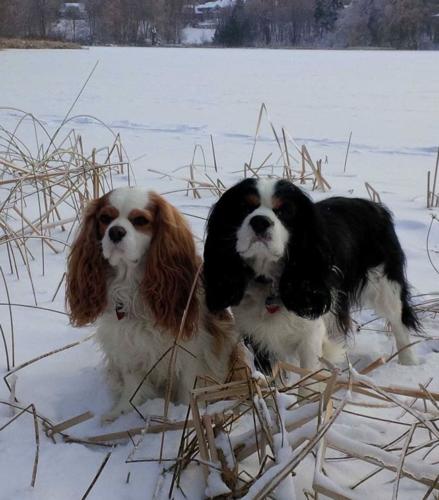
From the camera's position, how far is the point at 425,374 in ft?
8.54

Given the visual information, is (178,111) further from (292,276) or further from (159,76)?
(292,276)

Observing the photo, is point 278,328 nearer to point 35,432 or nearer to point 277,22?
A: point 35,432

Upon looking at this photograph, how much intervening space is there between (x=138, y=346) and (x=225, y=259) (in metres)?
0.45

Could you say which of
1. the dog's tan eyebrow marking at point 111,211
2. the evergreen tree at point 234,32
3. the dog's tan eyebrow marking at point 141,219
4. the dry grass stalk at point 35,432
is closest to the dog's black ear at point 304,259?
the dog's tan eyebrow marking at point 141,219

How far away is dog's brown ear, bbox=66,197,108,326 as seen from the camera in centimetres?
239

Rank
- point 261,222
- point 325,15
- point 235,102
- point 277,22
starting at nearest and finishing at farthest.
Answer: point 261,222, point 235,102, point 325,15, point 277,22

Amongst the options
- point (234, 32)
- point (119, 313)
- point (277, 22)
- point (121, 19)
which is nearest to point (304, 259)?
point (119, 313)

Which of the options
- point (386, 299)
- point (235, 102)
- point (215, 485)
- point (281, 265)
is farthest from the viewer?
point (235, 102)

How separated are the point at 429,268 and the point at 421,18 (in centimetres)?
4909

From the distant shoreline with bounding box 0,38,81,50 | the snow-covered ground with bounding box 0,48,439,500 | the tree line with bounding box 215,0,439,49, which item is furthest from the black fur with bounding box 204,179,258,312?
the tree line with bounding box 215,0,439,49

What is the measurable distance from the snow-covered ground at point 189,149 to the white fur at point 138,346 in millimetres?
93

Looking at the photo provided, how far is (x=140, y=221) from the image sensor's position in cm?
228

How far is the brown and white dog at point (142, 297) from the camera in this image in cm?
229

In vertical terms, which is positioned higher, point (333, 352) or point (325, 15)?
point (325, 15)
